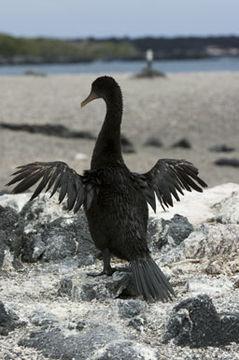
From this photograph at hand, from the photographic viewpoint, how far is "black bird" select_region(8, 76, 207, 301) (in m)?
5.27

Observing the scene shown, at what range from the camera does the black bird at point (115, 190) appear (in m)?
5.27

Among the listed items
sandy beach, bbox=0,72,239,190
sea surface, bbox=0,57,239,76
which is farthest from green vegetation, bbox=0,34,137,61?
sandy beach, bbox=0,72,239,190

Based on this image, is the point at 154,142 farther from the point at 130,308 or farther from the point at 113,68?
the point at 113,68

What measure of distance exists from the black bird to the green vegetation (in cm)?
11191

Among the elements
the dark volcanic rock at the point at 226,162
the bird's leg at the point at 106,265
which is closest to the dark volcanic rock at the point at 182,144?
the dark volcanic rock at the point at 226,162

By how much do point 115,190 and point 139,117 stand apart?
20.1m

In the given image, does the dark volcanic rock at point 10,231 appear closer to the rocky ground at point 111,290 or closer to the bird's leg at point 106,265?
the rocky ground at point 111,290

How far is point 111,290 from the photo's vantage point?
5.40 metres

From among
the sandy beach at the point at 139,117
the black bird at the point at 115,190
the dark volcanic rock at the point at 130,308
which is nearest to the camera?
the dark volcanic rock at the point at 130,308

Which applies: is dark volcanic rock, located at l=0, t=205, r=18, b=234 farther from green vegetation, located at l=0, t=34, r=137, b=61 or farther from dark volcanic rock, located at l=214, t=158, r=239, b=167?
green vegetation, located at l=0, t=34, r=137, b=61

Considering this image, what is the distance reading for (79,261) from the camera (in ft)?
20.6

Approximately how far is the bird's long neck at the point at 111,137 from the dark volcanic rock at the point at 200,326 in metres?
1.53

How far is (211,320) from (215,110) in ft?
73.8

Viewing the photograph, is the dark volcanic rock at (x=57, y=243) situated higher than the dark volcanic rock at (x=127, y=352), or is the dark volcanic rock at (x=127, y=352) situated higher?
the dark volcanic rock at (x=57, y=243)
